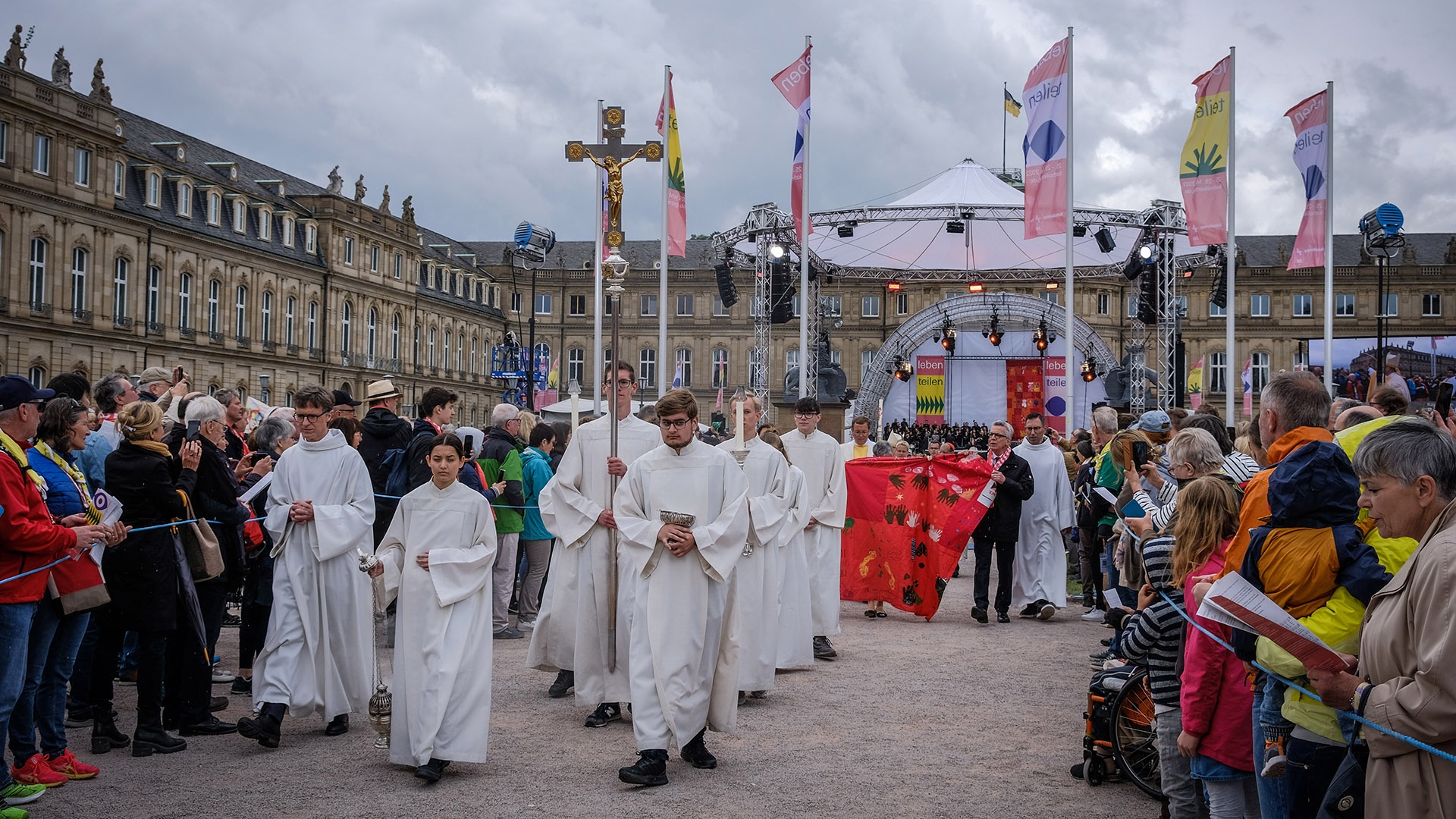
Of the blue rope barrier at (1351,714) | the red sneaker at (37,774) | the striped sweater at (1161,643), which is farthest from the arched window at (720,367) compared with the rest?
the blue rope barrier at (1351,714)

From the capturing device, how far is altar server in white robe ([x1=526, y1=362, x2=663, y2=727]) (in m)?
7.62

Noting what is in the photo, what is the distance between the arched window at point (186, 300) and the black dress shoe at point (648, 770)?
159ft

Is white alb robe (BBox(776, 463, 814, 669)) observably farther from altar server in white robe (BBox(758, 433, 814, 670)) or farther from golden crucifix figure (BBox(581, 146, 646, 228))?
golden crucifix figure (BBox(581, 146, 646, 228))

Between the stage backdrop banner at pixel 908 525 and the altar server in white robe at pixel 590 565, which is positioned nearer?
the altar server in white robe at pixel 590 565

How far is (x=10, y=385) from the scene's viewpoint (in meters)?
5.79

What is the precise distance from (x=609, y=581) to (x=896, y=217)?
19898 mm

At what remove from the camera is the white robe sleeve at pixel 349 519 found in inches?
275

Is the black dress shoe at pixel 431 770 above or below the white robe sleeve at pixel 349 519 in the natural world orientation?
below

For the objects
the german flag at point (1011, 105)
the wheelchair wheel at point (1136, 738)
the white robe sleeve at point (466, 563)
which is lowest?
the wheelchair wheel at point (1136, 738)

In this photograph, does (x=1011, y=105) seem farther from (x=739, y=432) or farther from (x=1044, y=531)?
(x=739, y=432)

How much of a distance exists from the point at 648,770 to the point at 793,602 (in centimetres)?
367

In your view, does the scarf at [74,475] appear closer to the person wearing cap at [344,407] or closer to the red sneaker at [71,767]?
the red sneaker at [71,767]

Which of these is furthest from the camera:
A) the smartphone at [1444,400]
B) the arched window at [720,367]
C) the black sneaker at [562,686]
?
the arched window at [720,367]

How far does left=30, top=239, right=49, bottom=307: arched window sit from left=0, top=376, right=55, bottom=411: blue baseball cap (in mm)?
40830
